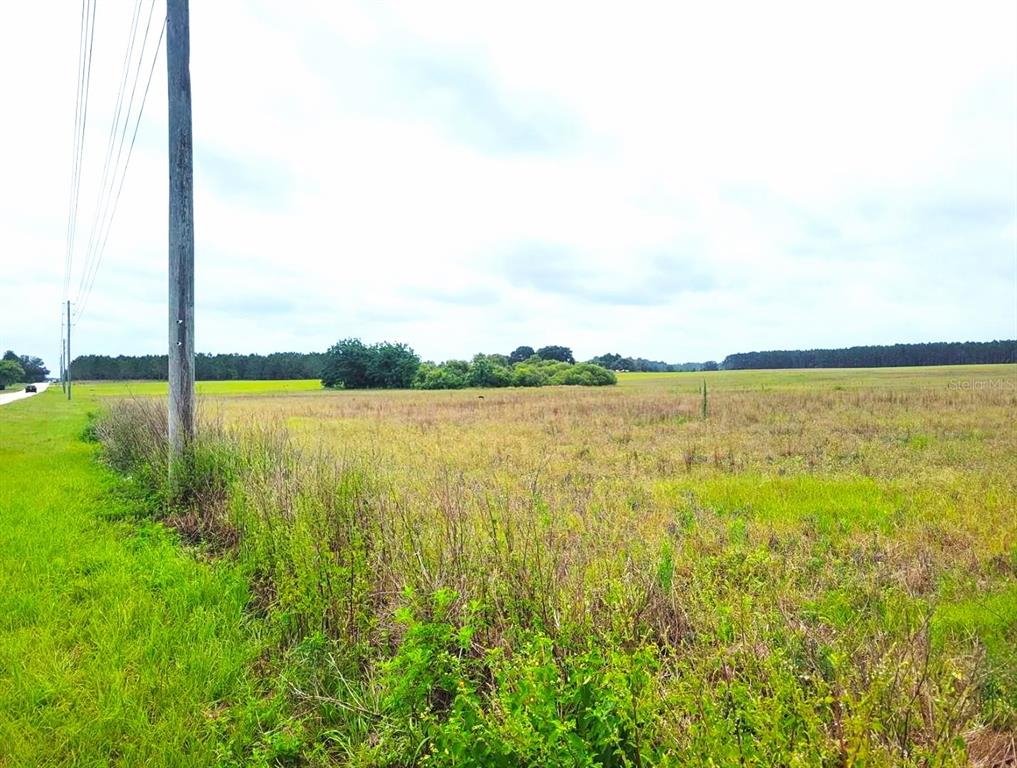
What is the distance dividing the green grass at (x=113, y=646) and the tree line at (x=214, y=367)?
104 metres

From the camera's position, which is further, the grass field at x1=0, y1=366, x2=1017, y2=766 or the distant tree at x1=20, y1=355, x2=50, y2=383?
the distant tree at x1=20, y1=355, x2=50, y2=383

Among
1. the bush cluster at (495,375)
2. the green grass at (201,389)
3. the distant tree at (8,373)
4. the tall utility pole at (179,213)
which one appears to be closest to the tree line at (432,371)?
the bush cluster at (495,375)

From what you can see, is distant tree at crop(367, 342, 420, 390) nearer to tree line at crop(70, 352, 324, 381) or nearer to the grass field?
tree line at crop(70, 352, 324, 381)

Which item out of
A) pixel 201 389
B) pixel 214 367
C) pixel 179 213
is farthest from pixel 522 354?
pixel 179 213

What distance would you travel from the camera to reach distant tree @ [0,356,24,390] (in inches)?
4018

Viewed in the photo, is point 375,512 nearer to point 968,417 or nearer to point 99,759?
point 99,759

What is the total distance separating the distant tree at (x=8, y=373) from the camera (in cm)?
10206

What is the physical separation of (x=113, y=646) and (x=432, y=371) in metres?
84.1

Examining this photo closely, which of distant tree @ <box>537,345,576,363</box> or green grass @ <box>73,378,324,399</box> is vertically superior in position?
distant tree @ <box>537,345,576,363</box>

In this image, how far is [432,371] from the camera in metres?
87.2

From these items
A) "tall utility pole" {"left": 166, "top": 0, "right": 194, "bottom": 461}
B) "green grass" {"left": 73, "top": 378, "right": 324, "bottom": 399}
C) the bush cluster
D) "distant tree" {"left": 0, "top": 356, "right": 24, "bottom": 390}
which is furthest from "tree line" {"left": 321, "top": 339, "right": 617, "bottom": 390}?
"tall utility pole" {"left": 166, "top": 0, "right": 194, "bottom": 461}

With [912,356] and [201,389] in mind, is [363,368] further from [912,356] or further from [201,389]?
[912,356]


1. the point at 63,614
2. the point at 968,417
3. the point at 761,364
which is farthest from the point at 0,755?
the point at 761,364

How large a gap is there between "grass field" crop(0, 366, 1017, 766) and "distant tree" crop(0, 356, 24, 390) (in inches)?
4995
